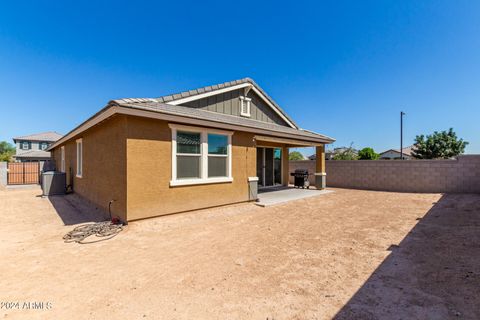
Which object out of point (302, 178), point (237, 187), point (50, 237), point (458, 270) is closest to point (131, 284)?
point (50, 237)

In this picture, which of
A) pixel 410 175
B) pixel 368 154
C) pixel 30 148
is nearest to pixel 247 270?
→ pixel 410 175

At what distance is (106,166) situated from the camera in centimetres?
688

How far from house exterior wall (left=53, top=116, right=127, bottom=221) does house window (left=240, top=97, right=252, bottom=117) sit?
5919 mm

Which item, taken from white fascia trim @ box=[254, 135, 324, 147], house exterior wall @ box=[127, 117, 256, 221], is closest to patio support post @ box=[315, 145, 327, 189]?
white fascia trim @ box=[254, 135, 324, 147]

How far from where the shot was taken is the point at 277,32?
12242 millimetres

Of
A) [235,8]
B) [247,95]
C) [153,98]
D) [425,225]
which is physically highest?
[235,8]

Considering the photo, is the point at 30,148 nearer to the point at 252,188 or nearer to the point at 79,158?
the point at 79,158

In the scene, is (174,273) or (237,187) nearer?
(174,273)

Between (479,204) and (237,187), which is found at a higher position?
(237,187)

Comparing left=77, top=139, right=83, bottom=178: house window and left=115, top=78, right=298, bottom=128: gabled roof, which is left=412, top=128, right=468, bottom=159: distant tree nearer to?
left=115, top=78, right=298, bottom=128: gabled roof

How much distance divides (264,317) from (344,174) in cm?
1404

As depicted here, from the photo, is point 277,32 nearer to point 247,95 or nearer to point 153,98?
point 247,95

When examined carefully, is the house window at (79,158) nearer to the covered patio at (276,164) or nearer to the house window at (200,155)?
the house window at (200,155)

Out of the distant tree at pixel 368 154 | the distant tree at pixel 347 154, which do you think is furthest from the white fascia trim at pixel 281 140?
the distant tree at pixel 347 154
